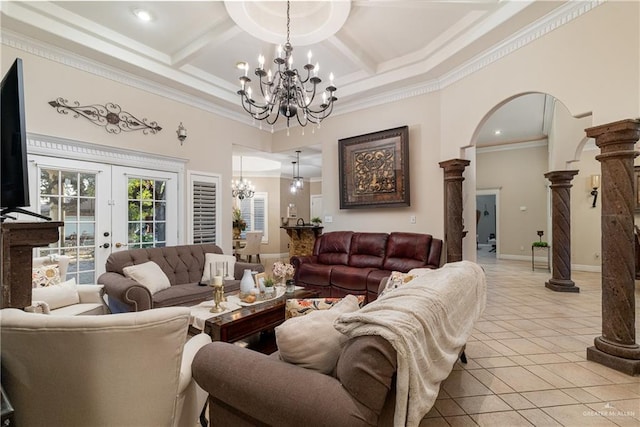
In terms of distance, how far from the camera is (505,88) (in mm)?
3447

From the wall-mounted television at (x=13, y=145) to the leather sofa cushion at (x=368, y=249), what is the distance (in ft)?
12.9

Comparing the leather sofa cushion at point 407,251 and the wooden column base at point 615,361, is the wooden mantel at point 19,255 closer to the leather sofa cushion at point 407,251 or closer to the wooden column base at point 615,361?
the leather sofa cushion at point 407,251

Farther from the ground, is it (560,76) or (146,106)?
(146,106)

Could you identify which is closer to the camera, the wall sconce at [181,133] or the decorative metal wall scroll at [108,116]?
the decorative metal wall scroll at [108,116]

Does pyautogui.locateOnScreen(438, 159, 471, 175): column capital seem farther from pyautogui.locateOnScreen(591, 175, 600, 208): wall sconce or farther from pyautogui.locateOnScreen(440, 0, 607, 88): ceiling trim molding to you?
pyautogui.locateOnScreen(591, 175, 600, 208): wall sconce

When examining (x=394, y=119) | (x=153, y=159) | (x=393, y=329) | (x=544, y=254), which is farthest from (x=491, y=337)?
(x=544, y=254)

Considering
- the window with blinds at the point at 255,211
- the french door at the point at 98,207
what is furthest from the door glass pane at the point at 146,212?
the window with blinds at the point at 255,211

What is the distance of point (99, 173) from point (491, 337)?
512 cm

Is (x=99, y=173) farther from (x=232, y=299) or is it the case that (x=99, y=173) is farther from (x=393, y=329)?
(x=393, y=329)

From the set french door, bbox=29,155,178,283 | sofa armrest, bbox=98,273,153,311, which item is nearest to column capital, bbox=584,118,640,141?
sofa armrest, bbox=98,273,153,311

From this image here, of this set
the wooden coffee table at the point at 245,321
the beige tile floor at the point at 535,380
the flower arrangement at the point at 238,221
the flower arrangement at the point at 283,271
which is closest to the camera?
the beige tile floor at the point at 535,380

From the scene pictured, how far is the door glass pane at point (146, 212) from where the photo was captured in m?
4.14

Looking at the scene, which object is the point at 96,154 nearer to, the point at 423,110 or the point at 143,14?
the point at 143,14

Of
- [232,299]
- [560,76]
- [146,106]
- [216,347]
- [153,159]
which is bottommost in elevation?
[232,299]
